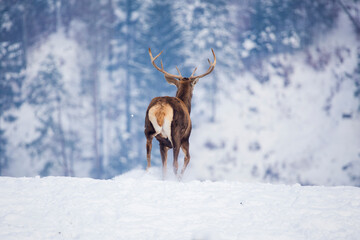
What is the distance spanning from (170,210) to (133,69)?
18638 mm

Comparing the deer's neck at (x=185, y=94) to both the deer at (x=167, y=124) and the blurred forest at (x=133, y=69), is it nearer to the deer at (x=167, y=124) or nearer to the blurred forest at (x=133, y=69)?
the deer at (x=167, y=124)

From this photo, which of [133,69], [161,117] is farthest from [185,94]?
[133,69]

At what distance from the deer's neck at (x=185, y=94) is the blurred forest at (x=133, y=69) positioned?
1329 cm

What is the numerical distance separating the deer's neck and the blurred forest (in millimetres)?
13289

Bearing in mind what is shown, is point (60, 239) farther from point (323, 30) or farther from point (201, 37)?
point (323, 30)

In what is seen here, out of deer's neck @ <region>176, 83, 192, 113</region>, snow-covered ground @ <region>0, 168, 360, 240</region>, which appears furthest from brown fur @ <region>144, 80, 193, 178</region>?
snow-covered ground @ <region>0, 168, 360, 240</region>

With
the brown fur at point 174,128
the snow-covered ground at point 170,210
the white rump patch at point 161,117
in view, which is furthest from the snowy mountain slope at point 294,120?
the snow-covered ground at point 170,210

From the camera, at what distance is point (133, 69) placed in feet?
71.5

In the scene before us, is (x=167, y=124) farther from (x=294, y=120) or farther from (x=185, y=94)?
(x=294, y=120)

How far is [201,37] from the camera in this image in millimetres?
22172

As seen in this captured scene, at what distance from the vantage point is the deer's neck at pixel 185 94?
7191mm

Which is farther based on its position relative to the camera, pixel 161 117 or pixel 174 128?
pixel 174 128

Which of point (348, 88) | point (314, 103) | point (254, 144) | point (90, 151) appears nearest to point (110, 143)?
point (90, 151)

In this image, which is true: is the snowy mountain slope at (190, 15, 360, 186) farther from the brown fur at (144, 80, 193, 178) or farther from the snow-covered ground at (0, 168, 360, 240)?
the snow-covered ground at (0, 168, 360, 240)
